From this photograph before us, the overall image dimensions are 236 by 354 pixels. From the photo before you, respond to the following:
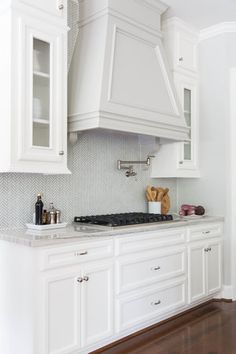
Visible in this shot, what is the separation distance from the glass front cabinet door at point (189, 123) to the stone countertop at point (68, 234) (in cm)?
95

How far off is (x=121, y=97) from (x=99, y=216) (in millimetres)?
1032

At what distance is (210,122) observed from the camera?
153 inches

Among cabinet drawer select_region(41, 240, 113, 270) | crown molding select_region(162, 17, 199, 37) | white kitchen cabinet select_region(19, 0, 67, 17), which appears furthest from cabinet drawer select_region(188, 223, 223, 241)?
white kitchen cabinet select_region(19, 0, 67, 17)

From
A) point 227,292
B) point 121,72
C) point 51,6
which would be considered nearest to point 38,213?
point 121,72

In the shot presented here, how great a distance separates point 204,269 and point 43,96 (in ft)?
7.42

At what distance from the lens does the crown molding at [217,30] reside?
3.70 metres

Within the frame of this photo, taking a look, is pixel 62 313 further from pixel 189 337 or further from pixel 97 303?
pixel 189 337

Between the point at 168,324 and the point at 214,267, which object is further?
the point at 214,267

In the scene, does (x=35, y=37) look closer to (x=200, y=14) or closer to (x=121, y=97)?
(x=121, y=97)

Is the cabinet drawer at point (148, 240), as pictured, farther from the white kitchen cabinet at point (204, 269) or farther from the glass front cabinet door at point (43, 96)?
the glass front cabinet door at point (43, 96)

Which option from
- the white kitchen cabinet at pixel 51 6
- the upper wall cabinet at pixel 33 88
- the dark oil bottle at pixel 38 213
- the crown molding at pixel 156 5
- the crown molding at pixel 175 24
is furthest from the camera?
the crown molding at pixel 175 24

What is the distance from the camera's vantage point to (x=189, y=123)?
12.6ft

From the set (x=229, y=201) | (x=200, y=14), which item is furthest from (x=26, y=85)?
(x=229, y=201)

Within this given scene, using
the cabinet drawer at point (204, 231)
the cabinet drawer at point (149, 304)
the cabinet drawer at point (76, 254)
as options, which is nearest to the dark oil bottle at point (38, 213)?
the cabinet drawer at point (76, 254)
